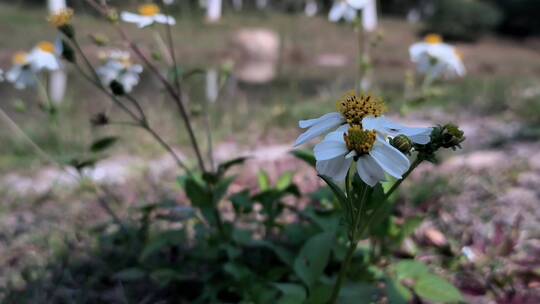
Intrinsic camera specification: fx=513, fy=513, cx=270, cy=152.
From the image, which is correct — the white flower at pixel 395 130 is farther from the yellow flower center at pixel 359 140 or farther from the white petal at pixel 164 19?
the white petal at pixel 164 19

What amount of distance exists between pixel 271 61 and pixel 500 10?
13.3 meters

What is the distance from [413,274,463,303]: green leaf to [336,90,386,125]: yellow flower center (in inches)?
18.9

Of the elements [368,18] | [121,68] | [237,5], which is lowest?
[237,5]

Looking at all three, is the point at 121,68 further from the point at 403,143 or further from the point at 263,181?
the point at 403,143

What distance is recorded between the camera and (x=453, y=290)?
3.96 feet

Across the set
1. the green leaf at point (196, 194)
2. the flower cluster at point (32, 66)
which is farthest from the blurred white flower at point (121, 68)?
the green leaf at point (196, 194)

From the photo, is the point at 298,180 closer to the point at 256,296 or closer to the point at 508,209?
the point at 508,209

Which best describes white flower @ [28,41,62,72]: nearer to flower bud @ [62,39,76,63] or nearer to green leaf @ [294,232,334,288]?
flower bud @ [62,39,76,63]

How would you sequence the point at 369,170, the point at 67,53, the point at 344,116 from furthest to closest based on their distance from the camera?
the point at 67,53 < the point at 344,116 < the point at 369,170

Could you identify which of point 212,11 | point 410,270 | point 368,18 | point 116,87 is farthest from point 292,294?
point 212,11

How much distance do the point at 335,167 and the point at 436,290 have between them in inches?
21.5

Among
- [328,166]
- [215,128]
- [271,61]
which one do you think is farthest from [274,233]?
[271,61]

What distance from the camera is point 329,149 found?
850mm

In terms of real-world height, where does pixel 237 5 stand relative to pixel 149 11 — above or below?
below
